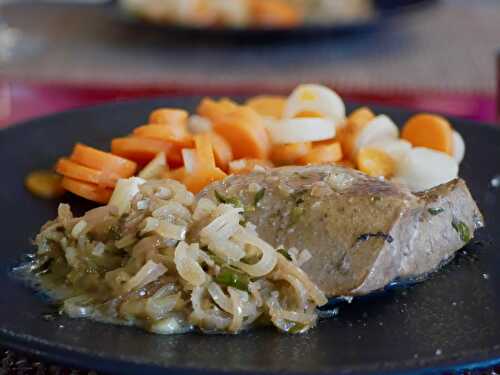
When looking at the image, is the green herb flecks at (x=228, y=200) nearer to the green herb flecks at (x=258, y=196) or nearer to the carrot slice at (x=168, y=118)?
the green herb flecks at (x=258, y=196)

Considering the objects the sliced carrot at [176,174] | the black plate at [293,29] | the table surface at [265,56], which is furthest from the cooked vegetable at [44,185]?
the black plate at [293,29]

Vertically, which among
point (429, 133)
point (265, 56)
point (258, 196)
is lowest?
point (265, 56)

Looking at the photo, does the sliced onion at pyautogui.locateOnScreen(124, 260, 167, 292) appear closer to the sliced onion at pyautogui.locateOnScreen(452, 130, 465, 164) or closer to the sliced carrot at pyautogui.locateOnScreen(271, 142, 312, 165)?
the sliced carrot at pyautogui.locateOnScreen(271, 142, 312, 165)

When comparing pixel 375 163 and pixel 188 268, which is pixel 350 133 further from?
pixel 188 268

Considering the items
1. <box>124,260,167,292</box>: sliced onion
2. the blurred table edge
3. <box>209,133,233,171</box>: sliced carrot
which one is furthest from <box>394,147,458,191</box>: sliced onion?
the blurred table edge

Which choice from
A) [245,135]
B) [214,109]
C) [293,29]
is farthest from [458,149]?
[293,29]

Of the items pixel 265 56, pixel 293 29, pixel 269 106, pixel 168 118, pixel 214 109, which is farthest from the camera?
pixel 265 56
